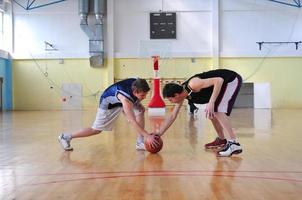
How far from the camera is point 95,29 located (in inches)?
897

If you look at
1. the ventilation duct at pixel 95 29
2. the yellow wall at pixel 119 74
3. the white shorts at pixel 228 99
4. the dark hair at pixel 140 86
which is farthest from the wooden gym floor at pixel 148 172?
the yellow wall at pixel 119 74

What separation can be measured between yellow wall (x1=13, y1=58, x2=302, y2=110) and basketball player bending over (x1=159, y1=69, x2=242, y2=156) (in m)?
17.4

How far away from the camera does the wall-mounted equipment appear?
2302 cm

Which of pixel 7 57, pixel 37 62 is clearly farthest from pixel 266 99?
pixel 7 57

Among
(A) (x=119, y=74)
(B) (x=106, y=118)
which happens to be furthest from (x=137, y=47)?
(B) (x=106, y=118)

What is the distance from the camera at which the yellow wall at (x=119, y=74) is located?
76.2 feet

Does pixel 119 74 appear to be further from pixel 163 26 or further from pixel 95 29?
pixel 163 26

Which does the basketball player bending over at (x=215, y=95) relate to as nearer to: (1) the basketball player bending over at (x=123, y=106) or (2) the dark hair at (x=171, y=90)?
(2) the dark hair at (x=171, y=90)

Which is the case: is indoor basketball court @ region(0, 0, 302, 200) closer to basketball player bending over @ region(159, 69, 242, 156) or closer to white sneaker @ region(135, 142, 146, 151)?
white sneaker @ region(135, 142, 146, 151)

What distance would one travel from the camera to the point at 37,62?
77.6 ft

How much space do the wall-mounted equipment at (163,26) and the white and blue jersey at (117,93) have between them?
58.0 ft

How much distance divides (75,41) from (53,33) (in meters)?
1.26

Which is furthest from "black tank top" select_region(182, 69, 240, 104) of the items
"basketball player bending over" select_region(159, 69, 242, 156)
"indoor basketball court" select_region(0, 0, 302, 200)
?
"indoor basketball court" select_region(0, 0, 302, 200)

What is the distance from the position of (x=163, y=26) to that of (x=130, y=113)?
60.3 ft
